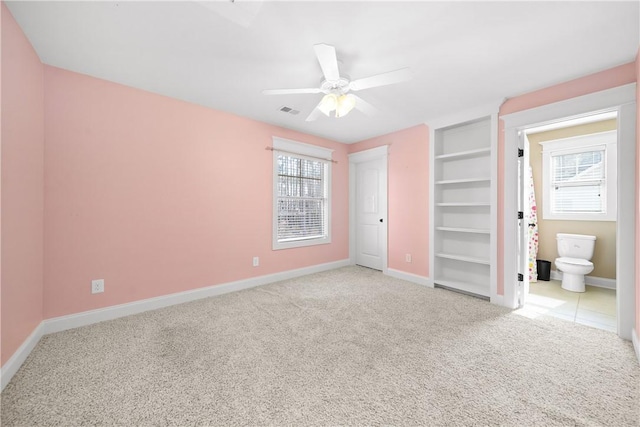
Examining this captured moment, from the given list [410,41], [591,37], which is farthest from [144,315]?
[591,37]

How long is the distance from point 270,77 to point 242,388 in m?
2.49

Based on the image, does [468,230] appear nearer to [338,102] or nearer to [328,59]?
[338,102]

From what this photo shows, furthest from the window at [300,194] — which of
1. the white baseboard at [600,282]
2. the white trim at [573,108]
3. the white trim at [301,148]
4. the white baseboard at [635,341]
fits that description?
the white baseboard at [600,282]

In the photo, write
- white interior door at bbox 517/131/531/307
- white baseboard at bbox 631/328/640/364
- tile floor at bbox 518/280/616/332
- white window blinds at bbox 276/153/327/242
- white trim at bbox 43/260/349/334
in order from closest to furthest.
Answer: white baseboard at bbox 631/328/640/364, white trim at bbox 43/260/349/334, tile floor at bbox 518/280/616/332, white interior door at bbox 517/131/531/307, white window blinds at bbox 276/153/327/242

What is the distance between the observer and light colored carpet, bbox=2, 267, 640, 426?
138 centimetres

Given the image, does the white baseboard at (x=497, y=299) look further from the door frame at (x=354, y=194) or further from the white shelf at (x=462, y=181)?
the door frame at (x=354, y=194)

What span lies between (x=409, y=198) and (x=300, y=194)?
172 cm

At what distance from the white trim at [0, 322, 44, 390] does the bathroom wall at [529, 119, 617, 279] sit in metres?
6.06

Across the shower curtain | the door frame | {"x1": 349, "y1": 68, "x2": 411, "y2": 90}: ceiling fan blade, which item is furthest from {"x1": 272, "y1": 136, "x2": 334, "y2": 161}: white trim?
the shower curtain

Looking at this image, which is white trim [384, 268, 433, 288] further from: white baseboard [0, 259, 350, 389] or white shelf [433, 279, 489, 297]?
white baseboard [0, 259, 350, 389]

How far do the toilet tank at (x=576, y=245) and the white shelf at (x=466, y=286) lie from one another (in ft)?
5.17

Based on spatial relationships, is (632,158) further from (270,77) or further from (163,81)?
(163,81)

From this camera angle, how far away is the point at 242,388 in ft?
5.16

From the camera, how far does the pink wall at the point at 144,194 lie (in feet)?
7.52
